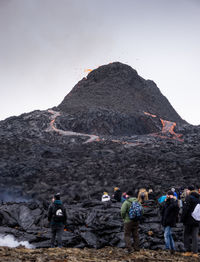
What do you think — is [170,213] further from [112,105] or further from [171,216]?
[112,105]

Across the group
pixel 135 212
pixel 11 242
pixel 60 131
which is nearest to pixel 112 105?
pixel 60 131

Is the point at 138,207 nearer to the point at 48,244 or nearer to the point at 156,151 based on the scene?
the point at 48,244

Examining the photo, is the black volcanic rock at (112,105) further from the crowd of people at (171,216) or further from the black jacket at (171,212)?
the black jacket at (171,212)

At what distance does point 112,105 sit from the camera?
93375 mm

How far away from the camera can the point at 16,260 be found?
6.41 meters

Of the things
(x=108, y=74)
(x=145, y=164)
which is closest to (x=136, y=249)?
(x=145, y=164)

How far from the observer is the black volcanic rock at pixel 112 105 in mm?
78188

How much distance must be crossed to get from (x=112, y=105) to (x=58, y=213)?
3327 inches

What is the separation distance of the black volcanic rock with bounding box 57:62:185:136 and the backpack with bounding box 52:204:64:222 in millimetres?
64852

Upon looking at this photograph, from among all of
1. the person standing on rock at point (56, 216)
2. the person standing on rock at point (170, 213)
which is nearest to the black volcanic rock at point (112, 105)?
the person standing on rock at point (56, 216)

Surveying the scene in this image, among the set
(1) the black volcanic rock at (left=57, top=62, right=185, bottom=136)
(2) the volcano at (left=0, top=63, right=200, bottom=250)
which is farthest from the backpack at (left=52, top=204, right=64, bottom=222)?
(1) the black volcanic rock at (left=57, top=62, right=185, bottom=136)

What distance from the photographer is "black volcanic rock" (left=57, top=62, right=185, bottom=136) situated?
7819cm

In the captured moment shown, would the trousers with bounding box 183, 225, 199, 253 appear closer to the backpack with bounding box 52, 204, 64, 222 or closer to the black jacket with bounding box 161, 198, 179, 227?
the black jacket with bounding box 161, 198, 179, 227

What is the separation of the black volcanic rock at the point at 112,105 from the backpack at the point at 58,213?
2553 inches
